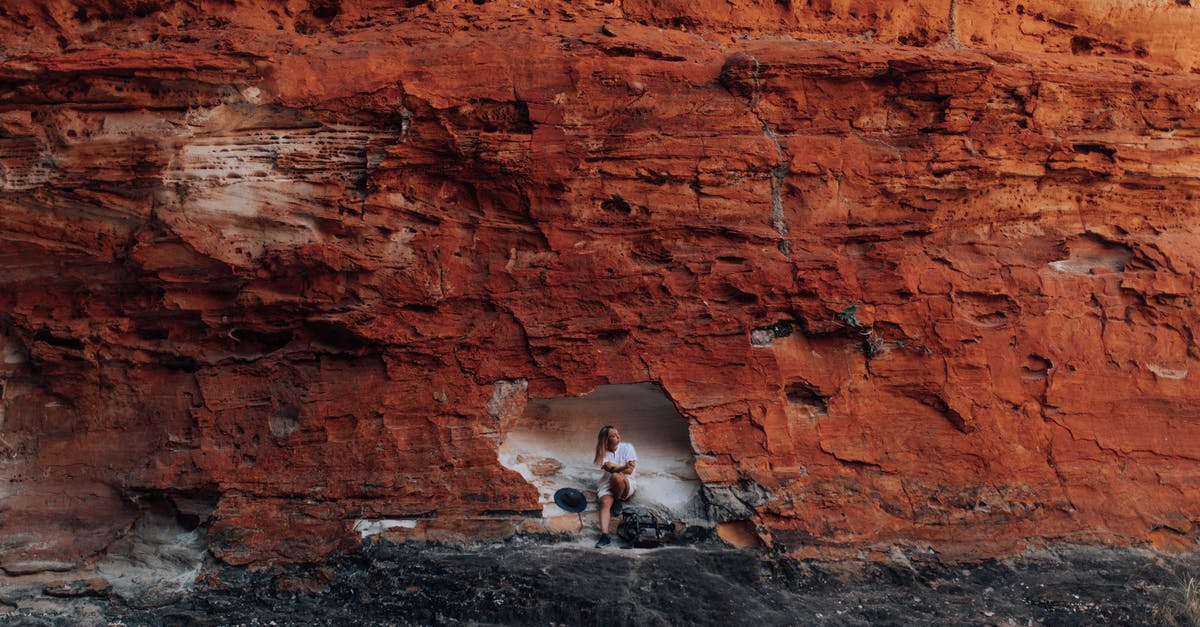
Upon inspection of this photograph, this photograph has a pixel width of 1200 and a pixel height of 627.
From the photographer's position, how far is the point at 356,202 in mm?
7711

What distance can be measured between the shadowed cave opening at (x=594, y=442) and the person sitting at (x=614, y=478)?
209 mm

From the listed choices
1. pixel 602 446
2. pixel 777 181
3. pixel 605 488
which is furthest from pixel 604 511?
pixel 777 181

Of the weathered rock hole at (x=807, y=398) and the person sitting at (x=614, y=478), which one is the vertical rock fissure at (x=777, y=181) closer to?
the weathered rock hole at (x=807, y=398)

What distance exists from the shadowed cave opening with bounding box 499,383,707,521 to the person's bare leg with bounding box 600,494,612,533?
278 millimetres

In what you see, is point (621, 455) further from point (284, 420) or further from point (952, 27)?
point (952, 27)

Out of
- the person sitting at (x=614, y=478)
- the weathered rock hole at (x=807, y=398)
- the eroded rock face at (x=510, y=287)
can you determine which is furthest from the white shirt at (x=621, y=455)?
the weathered rock hole at (x=807, y=398)

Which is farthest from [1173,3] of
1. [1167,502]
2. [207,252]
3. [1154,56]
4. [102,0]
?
[102,0]

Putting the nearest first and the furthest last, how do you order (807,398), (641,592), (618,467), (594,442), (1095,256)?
(641,592)
(618,467)
(807,398)
(594,442)
(1095,256)

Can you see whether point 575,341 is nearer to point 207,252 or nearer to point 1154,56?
point 207,252

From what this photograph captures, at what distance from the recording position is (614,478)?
755 centimetres

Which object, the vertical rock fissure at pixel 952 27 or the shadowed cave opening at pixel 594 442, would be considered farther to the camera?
the vertical rock fissure at pixel 952 27

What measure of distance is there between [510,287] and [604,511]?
1862mm

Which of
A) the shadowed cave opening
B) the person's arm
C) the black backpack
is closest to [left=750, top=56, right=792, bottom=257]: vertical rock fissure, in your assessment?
the shadowed cave opening

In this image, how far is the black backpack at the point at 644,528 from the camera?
7.34 m
